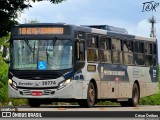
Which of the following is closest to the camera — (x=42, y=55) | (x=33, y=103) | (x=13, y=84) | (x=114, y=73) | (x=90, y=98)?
(x=42, y=55)

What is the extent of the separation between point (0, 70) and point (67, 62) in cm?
1518

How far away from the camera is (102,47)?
24547mm

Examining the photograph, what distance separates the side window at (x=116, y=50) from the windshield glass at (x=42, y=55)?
3722mm

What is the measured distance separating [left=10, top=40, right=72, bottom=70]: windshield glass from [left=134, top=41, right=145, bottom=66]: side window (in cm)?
607

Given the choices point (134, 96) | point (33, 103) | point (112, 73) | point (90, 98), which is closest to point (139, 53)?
point (134, 96)

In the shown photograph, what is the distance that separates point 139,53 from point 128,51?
1.31m

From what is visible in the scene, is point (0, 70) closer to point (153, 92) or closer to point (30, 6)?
point (30, 6)

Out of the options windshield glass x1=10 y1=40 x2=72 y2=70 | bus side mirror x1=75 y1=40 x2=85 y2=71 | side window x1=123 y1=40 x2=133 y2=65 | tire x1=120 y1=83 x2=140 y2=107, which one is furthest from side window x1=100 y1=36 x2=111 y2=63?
tire x1=120 y1=83 x2=140 y2=107

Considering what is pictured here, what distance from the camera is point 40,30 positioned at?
23.0 meters

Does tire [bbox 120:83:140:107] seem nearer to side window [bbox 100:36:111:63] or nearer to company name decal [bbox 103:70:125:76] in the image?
company name decal [bbox 103:70:125:76]

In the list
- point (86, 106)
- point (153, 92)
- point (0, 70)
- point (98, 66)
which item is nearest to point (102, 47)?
point (98, 66)

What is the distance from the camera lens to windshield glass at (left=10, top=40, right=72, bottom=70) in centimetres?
2228

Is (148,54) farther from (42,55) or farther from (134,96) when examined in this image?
(42,55)

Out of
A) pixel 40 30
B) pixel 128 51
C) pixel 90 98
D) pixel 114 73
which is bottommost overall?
pixel 90 98
